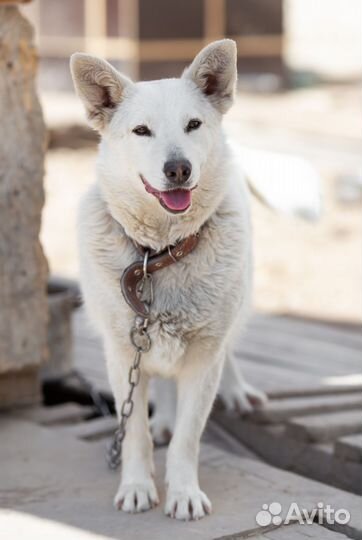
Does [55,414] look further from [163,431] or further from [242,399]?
[242,399]

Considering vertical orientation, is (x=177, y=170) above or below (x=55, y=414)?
above

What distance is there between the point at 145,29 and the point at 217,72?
46.0 feet

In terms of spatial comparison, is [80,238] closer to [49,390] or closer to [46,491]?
[46,491]

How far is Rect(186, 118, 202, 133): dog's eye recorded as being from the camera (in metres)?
3.44

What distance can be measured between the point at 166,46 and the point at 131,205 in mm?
14534

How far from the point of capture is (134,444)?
12.1ft

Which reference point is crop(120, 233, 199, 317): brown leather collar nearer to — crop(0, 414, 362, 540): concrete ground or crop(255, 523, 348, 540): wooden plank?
crop(0, 414, 362, 540): concrete ground

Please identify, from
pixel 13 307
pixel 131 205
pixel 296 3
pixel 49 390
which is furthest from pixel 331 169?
pixel 296 3

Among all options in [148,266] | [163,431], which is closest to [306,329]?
[163,431]

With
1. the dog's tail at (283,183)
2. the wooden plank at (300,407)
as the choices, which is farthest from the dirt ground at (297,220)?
the wooden plank at (300,407)

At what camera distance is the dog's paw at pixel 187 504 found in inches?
137

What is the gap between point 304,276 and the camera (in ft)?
26.8

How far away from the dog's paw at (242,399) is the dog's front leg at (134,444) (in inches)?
34.3

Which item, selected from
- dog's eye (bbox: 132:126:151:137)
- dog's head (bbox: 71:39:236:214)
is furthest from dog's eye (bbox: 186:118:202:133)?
dog's eye (bbox: 132:126:151:137)
